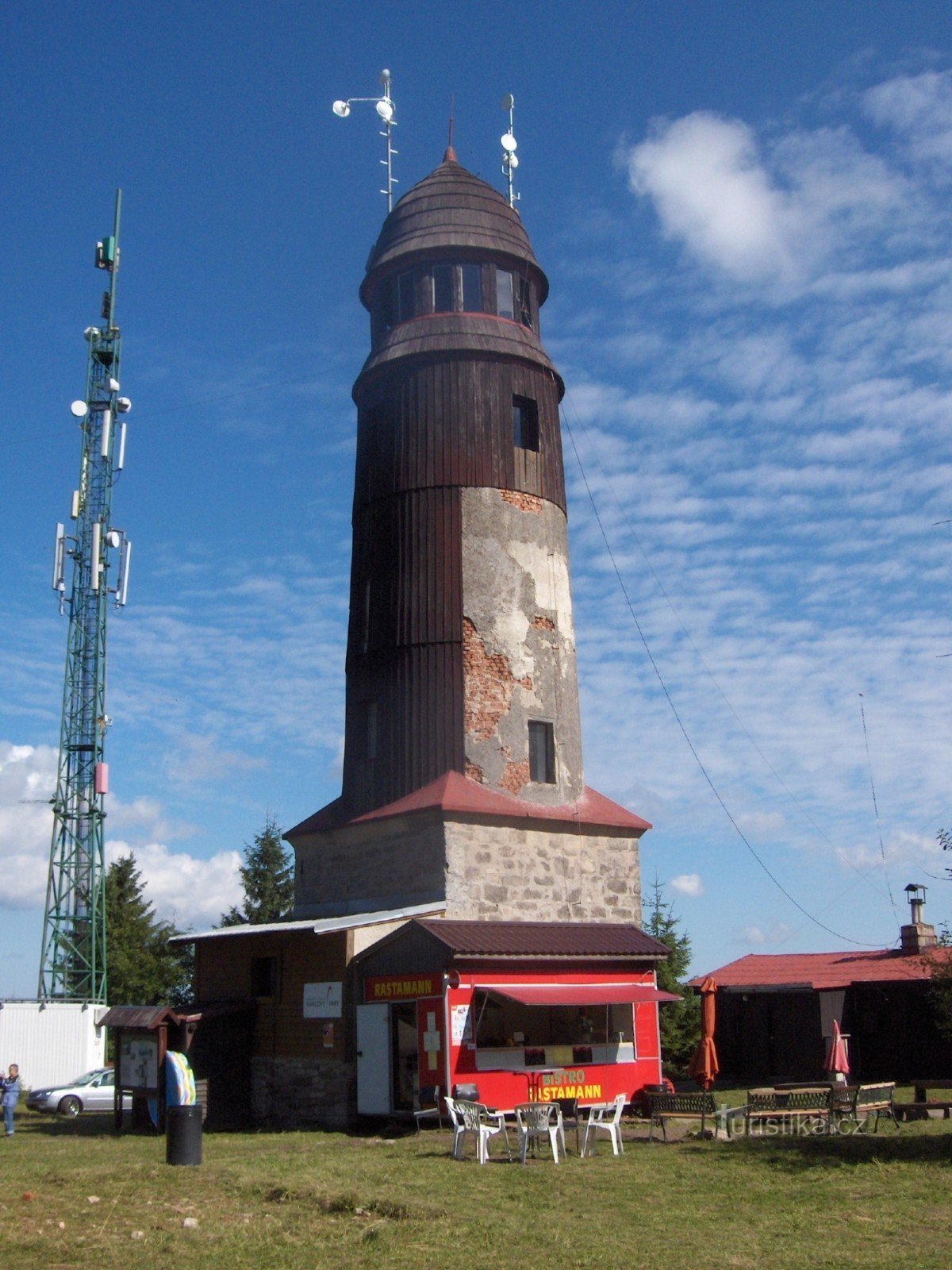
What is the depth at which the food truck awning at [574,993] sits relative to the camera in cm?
2030

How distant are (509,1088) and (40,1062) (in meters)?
22.7

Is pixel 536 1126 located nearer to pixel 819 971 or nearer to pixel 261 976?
pixel 261 976

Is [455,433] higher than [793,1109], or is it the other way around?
[455,433]

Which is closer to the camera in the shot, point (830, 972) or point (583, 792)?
point (583, 792)

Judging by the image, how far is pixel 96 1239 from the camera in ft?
35.9

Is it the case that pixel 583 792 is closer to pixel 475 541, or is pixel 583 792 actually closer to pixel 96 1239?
pixel 475 541

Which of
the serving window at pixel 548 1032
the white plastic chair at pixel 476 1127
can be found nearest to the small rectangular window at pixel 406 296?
the serving window at pixel 548 1032

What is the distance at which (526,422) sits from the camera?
27.7 m

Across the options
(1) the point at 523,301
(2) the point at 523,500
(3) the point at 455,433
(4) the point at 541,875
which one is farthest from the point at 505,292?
(4) the point at 541,875

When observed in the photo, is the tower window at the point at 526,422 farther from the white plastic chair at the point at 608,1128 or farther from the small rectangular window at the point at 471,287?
the white plastic chair at the point at 608,1128

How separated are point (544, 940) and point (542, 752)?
4.58 metres

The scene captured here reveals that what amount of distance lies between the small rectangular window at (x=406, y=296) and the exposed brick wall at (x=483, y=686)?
24.7 feet

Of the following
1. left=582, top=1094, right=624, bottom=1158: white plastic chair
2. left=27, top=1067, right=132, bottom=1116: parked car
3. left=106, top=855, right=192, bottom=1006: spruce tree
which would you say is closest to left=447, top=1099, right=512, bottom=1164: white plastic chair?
left=582, top=1094, right=624, bottom=1158: white plastic chair

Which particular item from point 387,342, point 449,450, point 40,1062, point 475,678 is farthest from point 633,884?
point 40,1062
